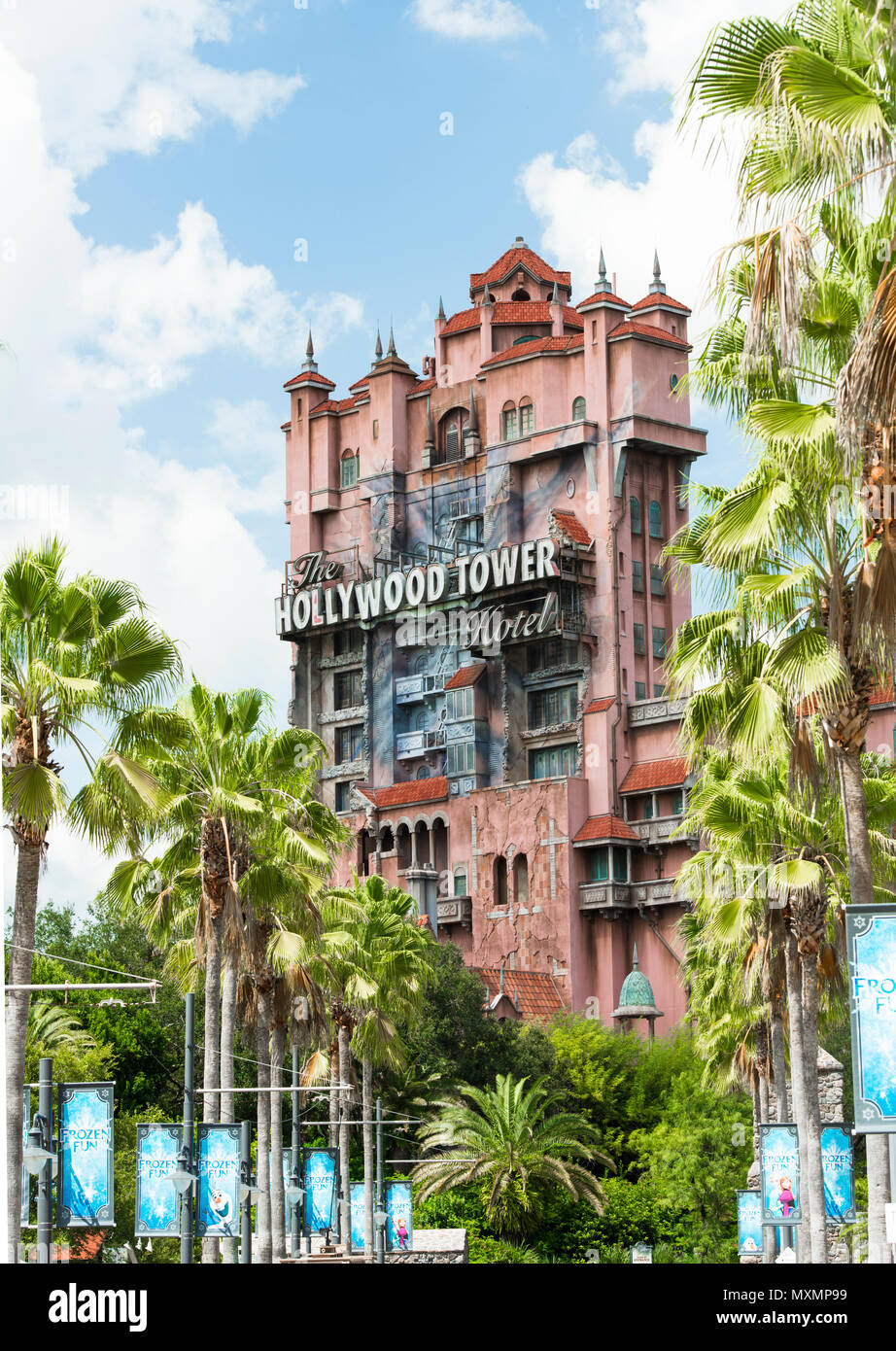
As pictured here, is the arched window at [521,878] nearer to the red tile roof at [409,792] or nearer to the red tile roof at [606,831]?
the red tile roof at [606,831]

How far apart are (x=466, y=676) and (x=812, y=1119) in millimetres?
58655

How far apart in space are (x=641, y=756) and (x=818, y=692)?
63.3 m

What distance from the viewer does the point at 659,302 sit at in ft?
293

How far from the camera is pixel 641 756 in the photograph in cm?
8275

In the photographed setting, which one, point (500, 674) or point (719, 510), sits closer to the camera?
point (719, 510)

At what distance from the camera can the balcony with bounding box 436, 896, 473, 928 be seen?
83.9 meters

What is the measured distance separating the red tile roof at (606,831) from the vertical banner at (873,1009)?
6524 cm

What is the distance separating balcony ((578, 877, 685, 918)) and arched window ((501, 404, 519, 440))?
919 inches

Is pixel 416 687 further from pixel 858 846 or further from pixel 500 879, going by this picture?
pixel 858 846

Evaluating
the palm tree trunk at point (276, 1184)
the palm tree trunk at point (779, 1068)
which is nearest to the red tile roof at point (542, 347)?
the palm tree trunk at point (779, 1068)

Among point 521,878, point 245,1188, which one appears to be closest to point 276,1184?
point 245,1188

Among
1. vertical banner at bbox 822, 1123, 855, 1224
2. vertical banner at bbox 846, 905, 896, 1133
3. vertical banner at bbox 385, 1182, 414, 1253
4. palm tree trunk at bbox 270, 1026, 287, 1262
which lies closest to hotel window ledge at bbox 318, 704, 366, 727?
vertical banner at bbox 385, 1182, 414, 1253
